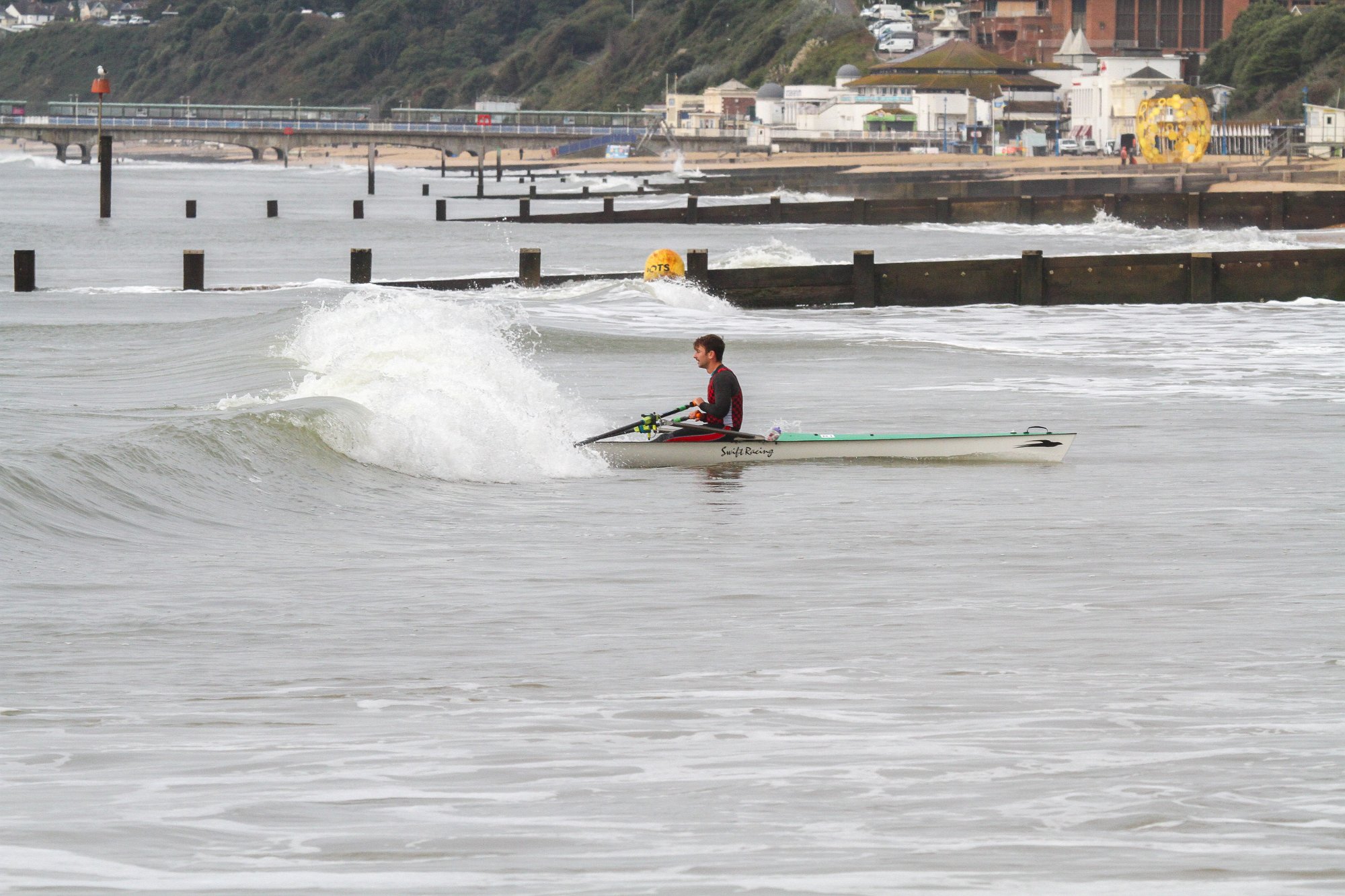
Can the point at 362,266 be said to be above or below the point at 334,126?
below

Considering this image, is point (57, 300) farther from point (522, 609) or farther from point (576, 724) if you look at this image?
point (576, 724)

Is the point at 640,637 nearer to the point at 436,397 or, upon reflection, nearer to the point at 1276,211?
the point at 436,397

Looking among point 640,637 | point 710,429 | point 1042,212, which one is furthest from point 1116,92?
point 640,637

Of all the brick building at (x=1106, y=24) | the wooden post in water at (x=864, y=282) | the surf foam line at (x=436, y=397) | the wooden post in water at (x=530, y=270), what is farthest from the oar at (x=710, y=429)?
the brick building at (x=1106, y=24)

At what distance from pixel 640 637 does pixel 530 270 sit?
21442mm

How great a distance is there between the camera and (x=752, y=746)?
6.33m

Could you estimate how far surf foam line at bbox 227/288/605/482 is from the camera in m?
13.4

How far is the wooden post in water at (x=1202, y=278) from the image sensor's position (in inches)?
1091

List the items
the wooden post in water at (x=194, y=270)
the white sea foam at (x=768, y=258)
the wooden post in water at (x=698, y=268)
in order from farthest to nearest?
1. the white sea foam at (x=768, y=258)
2. the wooden post in water at (x=194, y=270)
3. the wooden post in water at (x=698, y=268)

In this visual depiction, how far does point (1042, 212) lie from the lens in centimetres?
5581

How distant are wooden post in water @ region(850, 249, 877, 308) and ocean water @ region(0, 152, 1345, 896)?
343 inches

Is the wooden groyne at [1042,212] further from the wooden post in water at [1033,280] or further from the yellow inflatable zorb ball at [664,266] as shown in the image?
the yellow inflatable zorb ball at [664,266]

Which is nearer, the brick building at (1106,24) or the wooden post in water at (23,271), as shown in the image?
the wooden post in water at (23,271)

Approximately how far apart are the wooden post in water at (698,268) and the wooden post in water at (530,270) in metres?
2.54
